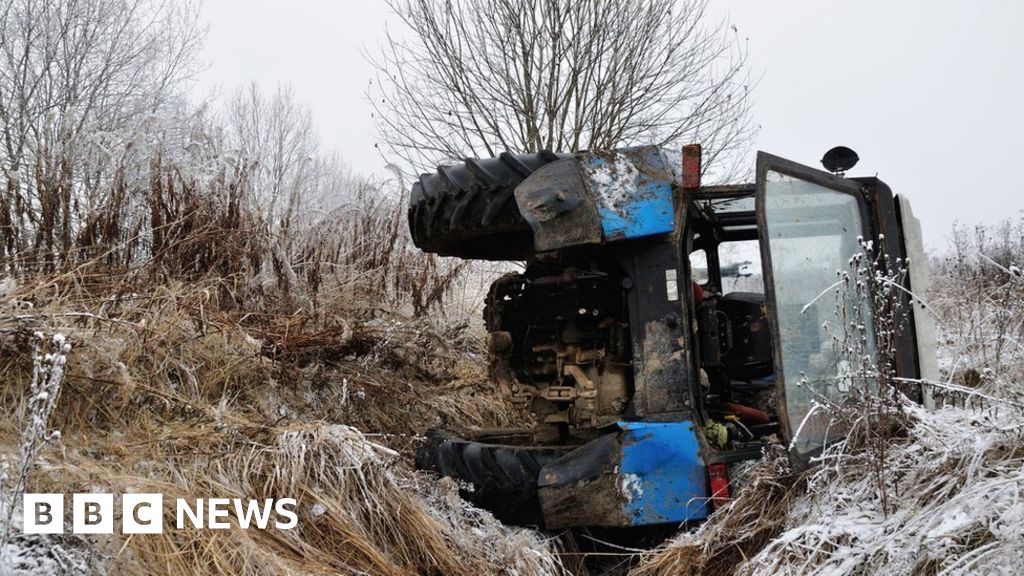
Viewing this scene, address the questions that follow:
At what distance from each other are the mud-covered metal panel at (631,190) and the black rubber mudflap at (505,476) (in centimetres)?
104

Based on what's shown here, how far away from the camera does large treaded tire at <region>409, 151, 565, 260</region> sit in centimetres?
377

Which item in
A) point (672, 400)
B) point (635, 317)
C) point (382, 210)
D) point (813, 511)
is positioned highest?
point (382, 210)

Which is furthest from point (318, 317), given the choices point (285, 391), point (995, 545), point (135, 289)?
point (995, 545)

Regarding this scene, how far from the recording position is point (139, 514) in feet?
9.34

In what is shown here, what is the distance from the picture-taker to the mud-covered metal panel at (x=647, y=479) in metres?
3.49

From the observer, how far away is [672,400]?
3.58m

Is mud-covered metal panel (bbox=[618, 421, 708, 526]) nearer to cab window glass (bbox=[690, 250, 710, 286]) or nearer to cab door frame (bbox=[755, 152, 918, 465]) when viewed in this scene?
cab door frame (bbox=[755, 152, 918, 465])

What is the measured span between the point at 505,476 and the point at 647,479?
67cm

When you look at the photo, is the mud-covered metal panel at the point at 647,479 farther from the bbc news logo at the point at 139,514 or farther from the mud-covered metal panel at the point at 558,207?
the bbc news logo at the point at 139,514

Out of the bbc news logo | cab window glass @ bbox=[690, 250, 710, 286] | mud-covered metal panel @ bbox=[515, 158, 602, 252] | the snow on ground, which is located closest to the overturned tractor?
mud-covered metal panel @ bbox=[515, 158, 602, 252]

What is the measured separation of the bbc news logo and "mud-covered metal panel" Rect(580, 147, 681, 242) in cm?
174

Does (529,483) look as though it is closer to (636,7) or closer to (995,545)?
(995,545)

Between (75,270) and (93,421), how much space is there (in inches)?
41.7

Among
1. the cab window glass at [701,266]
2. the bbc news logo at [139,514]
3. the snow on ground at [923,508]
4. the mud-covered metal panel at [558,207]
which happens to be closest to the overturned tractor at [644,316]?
the mud-covered metal panel at [558,207]
